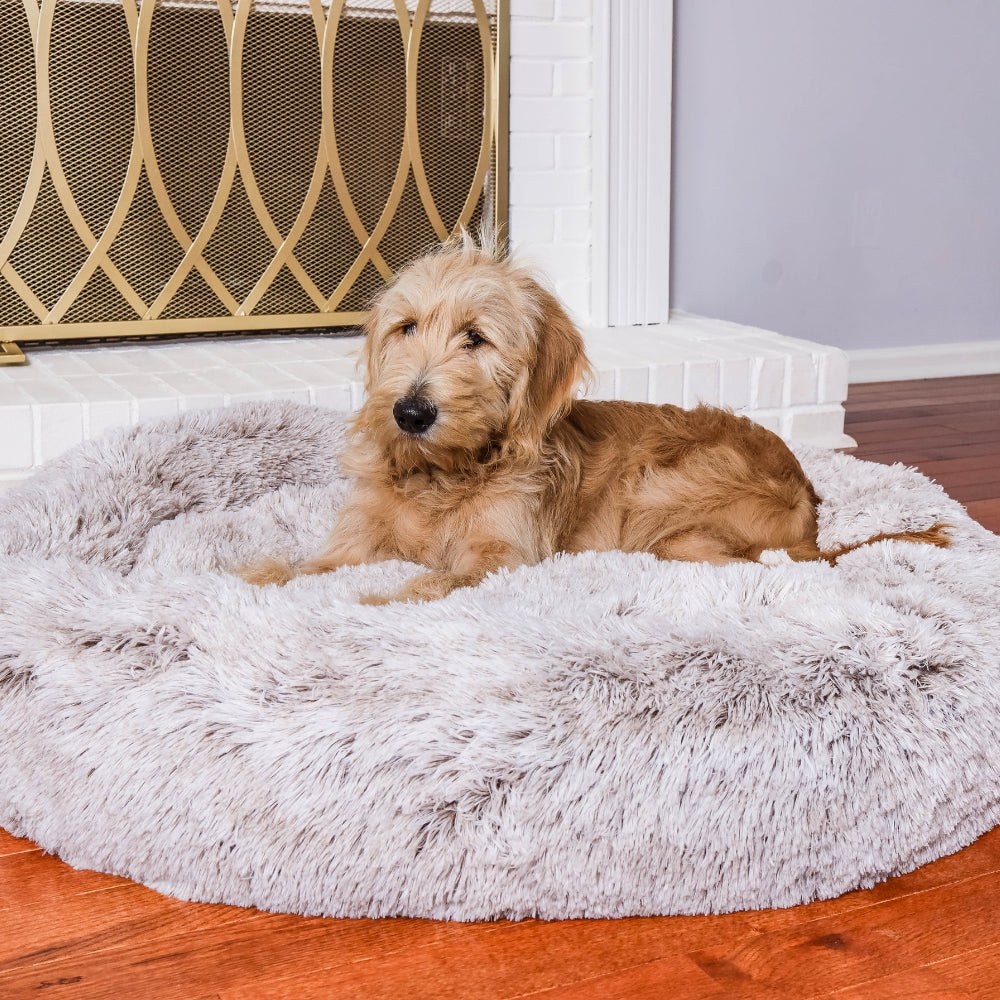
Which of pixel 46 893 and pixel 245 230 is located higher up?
pixel 245 230

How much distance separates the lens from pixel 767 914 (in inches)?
67.9

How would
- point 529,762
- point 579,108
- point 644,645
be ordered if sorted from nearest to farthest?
1. point 529,762
2. point 644,645
3. point 579,108

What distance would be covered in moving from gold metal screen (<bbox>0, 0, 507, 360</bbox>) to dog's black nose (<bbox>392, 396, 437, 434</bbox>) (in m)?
2.00

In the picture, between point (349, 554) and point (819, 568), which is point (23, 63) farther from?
point (819, 568)

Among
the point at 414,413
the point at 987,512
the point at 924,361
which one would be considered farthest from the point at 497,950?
the point at 924,361

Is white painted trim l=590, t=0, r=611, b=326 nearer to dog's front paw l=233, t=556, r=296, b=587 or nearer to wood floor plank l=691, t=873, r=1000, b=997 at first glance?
dog's front paw l=233, t=556, r=296, b=587

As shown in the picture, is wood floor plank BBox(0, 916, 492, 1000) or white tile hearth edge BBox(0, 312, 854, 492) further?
white tile hearth edge BBox(0, 312, 854, 492)

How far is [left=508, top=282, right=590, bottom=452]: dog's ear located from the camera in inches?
97.3

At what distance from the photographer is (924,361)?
6.02 metres

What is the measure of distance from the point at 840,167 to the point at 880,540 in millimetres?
3578

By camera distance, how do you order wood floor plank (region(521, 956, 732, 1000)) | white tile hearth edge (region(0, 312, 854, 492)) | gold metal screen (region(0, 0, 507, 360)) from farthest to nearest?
gold metal screen (region(0, 0, 507, 360)) < white tile hearth edge (region(0, 312, 854, 492)) < wood floor plank (region(521, 956, 732, 1000))

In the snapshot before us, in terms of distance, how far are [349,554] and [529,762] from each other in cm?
101

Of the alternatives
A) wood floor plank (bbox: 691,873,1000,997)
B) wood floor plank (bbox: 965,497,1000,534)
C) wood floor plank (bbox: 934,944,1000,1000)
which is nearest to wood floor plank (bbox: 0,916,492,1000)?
wood floor plank (bbox: 691,873,1000,997)

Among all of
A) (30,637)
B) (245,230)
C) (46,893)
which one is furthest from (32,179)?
(46,893)
